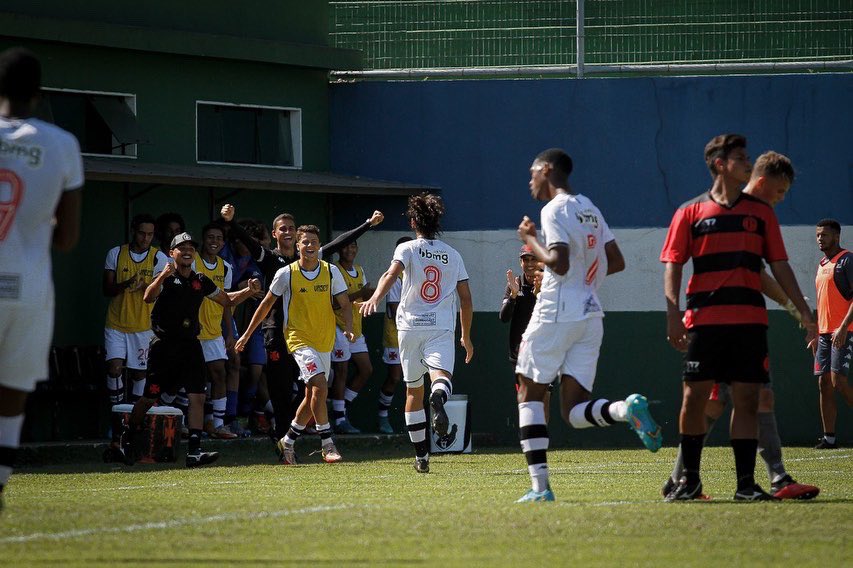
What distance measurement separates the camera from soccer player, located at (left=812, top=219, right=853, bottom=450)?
54.4ft

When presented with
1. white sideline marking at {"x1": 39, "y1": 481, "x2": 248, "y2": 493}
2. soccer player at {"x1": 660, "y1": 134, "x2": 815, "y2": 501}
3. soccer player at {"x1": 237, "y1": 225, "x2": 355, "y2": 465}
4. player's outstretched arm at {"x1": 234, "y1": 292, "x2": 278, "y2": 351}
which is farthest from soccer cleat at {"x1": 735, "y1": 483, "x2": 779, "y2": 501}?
player's outstretched arm at {"x1": 234, "y1": 292, "x2": 278, "y2": 351}

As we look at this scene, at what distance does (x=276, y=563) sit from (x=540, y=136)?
13.3 m

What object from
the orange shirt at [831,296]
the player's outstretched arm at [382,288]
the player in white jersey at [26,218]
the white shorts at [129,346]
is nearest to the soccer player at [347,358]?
the white shorts at [129,346]

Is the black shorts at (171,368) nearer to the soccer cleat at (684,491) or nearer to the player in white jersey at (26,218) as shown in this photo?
the soccer cleat at (684,491)

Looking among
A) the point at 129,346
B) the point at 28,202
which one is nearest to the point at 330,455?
the point at 129,346

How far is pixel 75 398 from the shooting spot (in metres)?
17.2

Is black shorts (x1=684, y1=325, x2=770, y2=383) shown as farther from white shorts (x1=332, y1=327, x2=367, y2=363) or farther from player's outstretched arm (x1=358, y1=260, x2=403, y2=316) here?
white shorts (x1=332, y1=327, x2=367, y2=363)

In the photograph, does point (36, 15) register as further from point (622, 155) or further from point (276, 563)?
point (276, 563)

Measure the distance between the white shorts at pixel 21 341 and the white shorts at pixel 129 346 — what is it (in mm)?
10245

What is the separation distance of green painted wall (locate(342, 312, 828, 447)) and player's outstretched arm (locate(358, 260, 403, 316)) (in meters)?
5.98

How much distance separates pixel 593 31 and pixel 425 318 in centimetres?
780

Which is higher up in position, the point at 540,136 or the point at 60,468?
the point at 540,136

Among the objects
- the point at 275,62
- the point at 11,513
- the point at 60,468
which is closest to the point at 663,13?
the point at 275,62

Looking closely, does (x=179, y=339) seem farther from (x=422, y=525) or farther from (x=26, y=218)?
(x=26, y=218)
